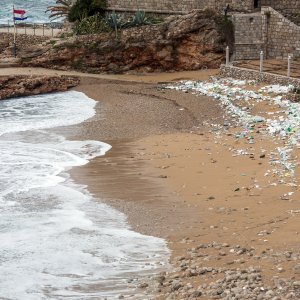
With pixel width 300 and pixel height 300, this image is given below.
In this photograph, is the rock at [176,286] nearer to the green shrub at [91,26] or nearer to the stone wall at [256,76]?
the stone wall at [256,76]

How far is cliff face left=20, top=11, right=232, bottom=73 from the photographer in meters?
30.6

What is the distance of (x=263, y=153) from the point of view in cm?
1681

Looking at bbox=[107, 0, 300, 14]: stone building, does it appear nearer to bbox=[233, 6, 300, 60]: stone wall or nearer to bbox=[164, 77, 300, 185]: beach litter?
bbox=[233, 6, 300, 60]: stone wall


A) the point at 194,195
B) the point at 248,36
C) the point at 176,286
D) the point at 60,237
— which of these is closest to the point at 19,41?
the point at 248,36

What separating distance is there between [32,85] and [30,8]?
4704cm

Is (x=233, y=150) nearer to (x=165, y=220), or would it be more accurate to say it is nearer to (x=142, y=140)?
(x=142, y=140)

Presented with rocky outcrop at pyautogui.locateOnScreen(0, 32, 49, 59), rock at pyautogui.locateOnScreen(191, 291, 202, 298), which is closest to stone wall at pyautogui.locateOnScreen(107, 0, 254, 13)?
rocky outcrop at pyautogui.locateOnScreen(0, 32, 49, 59)

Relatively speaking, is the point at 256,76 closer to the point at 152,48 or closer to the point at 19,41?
the point at 152,48

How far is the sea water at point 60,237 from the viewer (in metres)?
10.4

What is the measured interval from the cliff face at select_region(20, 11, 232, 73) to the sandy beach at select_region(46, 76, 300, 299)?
6.76 meters

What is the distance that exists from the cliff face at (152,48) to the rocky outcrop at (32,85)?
2205mm

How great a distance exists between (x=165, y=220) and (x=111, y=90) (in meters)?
15.5

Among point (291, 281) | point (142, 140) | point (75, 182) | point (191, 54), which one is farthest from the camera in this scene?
point (191, 54)

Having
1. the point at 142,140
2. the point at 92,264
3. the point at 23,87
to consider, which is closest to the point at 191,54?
the point at 23,87
